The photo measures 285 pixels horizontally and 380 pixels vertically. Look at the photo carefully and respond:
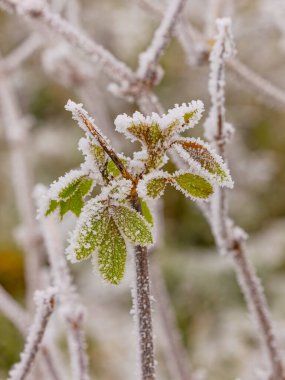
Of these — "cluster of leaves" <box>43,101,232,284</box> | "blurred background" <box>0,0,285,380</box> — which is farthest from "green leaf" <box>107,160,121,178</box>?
"blurred background" <box>0,0,285,380</box>

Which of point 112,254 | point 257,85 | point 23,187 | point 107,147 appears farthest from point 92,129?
point 23,187

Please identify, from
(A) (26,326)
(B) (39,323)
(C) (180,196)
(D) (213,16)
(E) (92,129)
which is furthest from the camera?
(C) (180,196)

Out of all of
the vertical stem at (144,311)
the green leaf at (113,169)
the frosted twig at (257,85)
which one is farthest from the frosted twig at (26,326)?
the frosted twig at (257,85)

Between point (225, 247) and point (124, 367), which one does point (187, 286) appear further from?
point (225, 247)

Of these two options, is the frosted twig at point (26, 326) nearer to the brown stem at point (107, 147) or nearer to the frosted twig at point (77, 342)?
the frosted twig at point (77, 342)

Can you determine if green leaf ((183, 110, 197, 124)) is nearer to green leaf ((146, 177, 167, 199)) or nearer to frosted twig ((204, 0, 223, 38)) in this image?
green leaf ((146, 177, 167, 199))

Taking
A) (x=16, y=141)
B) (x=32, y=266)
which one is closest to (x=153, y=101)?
(x=32, y=266)

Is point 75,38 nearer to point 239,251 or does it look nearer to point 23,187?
point 239,251
